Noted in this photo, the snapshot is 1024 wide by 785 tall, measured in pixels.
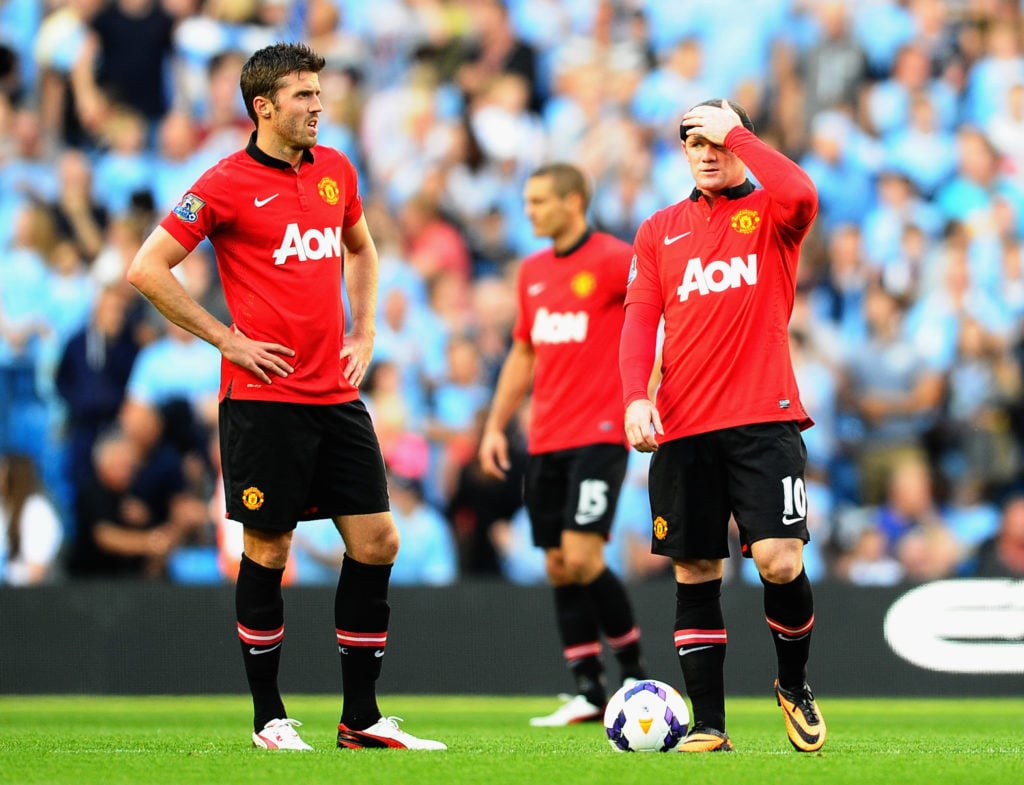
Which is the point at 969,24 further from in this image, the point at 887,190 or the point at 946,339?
the point at 946,339

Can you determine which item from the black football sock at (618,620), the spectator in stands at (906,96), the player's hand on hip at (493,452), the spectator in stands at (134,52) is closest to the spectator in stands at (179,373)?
the spectator in stands at (134,52)

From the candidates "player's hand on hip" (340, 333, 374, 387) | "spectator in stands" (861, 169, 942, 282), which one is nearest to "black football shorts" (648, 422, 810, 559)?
"player's hand on hip" (340, 333, 374, 387)

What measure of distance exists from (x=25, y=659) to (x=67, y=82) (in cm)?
615

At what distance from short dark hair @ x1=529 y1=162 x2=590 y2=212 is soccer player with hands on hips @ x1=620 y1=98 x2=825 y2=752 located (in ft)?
9.08

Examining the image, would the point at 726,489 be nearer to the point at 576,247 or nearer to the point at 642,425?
the point at 642,425

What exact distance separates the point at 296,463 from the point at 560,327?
305 cm

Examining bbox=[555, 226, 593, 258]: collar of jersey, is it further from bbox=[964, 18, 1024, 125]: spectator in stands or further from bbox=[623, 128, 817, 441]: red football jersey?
bbox=[964, 18, 1024, 125]: spectator in stands

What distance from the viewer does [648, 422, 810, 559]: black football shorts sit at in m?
6.38

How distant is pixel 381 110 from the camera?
1558 centimetres

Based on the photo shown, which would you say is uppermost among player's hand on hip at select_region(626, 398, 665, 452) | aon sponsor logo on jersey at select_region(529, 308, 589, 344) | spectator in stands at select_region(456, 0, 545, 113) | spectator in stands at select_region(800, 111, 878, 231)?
spectator in stands at select_region(456, 0, 545, 113)

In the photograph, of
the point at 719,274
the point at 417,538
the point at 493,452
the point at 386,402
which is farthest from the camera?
the point at 386,402

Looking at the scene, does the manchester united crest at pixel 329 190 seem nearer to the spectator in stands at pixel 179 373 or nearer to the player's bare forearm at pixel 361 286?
the player's bare forearm at pixel 361 286

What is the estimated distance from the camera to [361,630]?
6.69 m

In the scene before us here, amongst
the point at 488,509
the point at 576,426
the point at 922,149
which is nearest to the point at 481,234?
the point at 488,509
